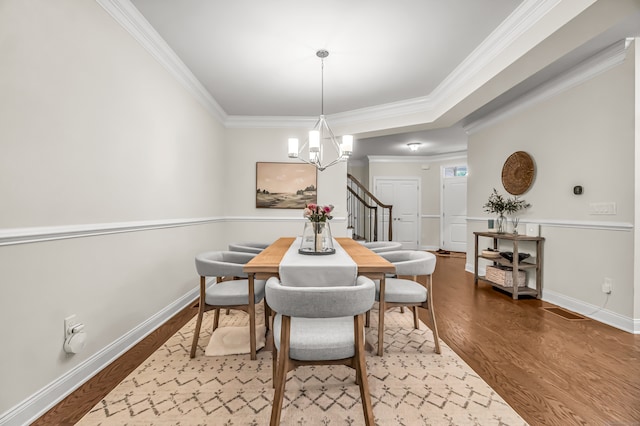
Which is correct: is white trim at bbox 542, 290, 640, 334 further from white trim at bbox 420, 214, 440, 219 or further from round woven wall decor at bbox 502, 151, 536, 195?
white trim at bbox 420, 214, 440, 219

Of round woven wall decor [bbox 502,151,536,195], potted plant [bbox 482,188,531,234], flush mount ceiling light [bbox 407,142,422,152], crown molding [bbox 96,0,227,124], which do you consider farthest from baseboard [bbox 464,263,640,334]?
crown molding [bbox 96,0,227,124]

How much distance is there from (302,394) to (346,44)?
287 centimetres

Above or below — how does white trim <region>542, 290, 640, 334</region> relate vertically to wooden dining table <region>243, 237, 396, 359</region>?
below

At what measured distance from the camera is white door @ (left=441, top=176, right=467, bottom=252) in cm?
782

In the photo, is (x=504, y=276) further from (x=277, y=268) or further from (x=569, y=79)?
(x=277, y=268)

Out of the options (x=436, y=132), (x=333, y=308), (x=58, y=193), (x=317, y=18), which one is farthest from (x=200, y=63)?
(x=436, y=132)

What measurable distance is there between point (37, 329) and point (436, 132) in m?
6.13

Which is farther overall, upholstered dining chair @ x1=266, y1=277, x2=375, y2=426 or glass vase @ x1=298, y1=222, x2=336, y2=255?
glass vase @ x1=298, y1=222, x2=336, y2=255

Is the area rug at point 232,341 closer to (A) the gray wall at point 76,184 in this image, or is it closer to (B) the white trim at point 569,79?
(A) the gray wall at point 76,184

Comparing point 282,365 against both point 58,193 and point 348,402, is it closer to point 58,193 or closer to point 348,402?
point 348,402

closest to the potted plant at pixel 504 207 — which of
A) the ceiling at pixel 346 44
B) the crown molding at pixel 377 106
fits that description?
the ceiling at pixel 346 44

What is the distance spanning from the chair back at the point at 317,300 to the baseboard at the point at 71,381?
1400 mm

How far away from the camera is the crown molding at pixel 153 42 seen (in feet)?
7.18

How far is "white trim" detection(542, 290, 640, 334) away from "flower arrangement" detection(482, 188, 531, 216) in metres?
1.13
